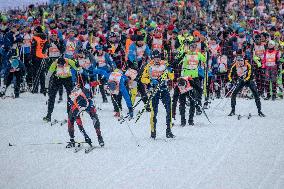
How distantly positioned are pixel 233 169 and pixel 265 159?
1.23 m

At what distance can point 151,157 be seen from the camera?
1310 centimetres

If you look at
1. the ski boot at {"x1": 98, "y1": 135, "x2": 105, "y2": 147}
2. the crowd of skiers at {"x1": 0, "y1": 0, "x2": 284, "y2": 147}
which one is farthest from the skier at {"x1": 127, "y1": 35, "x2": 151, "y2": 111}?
the ski boot at {"x1": 98, "y1": 135, "x2": 105, "y2": 147}

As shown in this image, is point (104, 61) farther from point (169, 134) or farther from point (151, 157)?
point (151, 157)

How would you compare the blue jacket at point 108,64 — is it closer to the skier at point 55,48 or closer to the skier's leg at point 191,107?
the skier at point 55,48

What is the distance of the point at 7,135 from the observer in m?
15.9

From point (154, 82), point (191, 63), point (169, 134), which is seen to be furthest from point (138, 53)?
point (169, 134)

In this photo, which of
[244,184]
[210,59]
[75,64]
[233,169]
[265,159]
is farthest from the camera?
[210,59]

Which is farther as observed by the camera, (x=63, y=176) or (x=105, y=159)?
(x=105, y=159)

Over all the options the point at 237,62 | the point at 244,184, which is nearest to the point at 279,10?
the point at 237,62

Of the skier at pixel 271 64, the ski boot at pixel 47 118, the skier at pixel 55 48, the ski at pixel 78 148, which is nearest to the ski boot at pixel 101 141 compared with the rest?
the ski at pixel 78 148

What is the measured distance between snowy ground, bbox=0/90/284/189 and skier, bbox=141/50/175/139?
0.55 metres

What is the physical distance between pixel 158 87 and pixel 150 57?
5.45 m

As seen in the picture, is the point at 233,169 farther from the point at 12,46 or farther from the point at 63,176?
the point at 12,46

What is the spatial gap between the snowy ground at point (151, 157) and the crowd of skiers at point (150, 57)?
0.71 m
